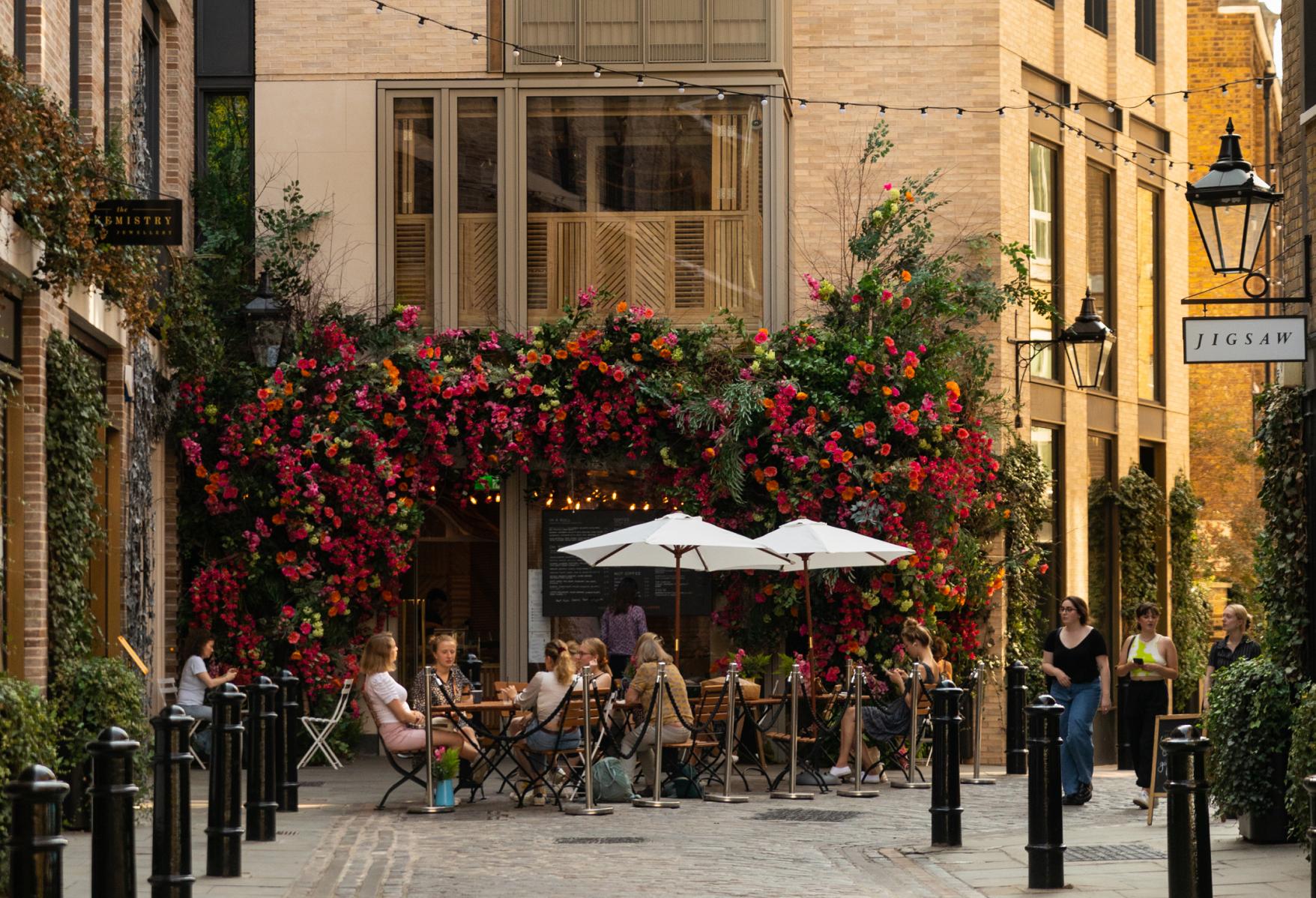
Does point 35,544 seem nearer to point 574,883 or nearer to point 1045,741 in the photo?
point 574,883

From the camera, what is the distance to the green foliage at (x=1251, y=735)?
11453 millimetres

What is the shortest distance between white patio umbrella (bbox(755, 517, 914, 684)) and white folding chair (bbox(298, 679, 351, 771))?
450 cm

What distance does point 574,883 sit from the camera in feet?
34.2

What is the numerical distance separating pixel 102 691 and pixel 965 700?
8.90 meters

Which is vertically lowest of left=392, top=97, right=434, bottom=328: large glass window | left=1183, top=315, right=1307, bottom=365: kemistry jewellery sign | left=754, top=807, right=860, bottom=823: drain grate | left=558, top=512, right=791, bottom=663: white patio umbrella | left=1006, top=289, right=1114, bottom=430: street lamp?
left=754, top=807, right=860, bottom=823: drain grate

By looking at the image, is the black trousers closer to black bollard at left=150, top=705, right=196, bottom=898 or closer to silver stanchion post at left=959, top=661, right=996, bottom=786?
silver stanchion post at left=959, top=661, right=996, bottom=786

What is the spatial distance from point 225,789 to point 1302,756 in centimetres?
565

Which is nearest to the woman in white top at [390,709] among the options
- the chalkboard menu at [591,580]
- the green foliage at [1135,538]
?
the chalkboard menu at [591,580]

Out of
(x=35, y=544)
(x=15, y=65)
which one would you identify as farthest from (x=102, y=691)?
(x=15, y=65)

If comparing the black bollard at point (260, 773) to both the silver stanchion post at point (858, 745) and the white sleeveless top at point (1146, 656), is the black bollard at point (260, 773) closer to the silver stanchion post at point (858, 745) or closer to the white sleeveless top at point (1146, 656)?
the silver stanchion post at point (858, 745)

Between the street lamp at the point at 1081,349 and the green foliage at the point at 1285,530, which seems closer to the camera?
the green foliage at the point at 1285,530

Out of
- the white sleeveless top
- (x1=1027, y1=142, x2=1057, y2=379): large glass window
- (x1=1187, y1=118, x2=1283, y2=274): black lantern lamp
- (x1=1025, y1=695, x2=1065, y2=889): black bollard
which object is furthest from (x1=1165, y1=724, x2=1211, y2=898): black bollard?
(x1=1027, y1=142, x2=1057, y2=379): large glass window

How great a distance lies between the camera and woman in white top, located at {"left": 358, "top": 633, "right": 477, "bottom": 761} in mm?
14195

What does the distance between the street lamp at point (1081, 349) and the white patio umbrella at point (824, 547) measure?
160 inches
